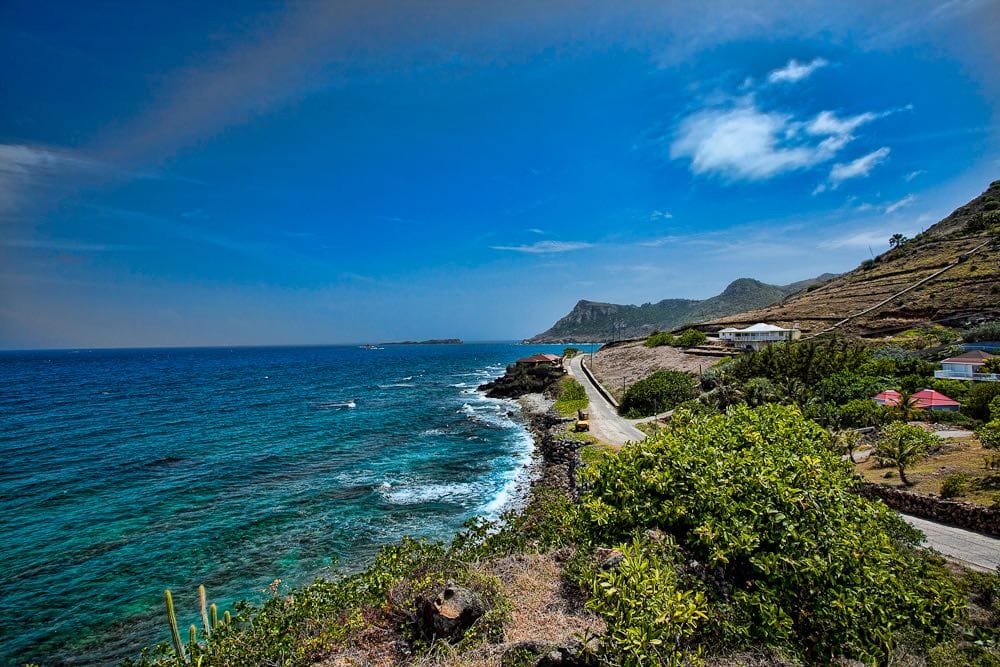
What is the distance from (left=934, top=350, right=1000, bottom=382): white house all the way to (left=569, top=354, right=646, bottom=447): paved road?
2359cm

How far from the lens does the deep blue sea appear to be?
1526cm

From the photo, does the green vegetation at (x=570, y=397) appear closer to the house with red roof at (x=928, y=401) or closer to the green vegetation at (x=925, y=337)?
the house with red roof at (x=928, y=401)

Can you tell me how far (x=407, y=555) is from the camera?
10.6 m

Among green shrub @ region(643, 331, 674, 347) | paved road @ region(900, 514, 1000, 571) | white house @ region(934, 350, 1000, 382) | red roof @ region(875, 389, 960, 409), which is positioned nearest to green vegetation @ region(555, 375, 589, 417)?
green shrub @ region(643, 331, 674, 347)

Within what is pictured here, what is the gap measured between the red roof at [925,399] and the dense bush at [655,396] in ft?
46.9

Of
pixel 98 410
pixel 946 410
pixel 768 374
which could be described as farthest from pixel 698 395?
pixel 98 410

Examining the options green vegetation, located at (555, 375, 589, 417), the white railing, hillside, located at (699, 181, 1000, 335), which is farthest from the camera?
hillside, located at (699, 181, 1000, 335)

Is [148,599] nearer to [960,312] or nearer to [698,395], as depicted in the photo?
[698,395]

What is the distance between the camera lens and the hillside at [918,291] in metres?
53.9

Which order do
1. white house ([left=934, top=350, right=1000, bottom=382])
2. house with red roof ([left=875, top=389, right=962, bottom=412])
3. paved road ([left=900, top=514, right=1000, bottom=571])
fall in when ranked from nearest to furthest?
paved road ([left=900, top=514, right=1000, bottom=571]), house with red roof ([left=875, top=389, right=962, bottom=412]), white house ([left=934, top=350, right=1000, bottom=382])

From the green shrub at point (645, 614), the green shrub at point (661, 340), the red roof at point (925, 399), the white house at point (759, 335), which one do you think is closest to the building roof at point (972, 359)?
the red roof at point (925, 399)

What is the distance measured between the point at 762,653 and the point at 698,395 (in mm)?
37539

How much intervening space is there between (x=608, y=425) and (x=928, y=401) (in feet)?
69.1

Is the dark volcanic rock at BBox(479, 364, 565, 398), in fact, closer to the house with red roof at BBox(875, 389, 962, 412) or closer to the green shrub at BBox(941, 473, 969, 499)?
the house with red roof at BBox(875, 389, 962, 412)
